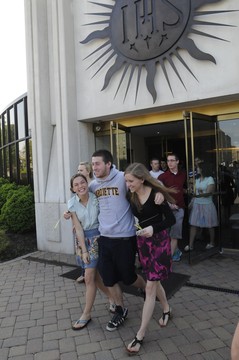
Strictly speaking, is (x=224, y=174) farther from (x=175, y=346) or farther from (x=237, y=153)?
(x=175, y=346)

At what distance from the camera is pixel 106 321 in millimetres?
3613

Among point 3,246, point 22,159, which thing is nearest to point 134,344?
point 3,246

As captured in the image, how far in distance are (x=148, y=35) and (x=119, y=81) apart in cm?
94

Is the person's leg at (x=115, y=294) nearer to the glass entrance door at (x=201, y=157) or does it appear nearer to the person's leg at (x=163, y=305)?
the person's leg at (x=163, y=305)

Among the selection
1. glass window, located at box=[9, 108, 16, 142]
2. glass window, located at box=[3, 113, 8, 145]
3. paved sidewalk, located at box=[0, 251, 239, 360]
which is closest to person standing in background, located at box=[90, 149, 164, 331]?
paved sidewalk, located at box=[0, 251, 239, 360]

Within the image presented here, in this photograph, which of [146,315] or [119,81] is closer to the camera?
[146,315]

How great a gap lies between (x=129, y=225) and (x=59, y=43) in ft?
15.6

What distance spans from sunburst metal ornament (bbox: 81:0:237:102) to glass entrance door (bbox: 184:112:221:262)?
0.77 meters

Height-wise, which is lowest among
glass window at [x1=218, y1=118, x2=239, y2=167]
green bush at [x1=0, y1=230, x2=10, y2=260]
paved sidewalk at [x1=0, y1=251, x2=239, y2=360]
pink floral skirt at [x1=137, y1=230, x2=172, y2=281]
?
paved sidewalk at [x1=0, y1=251, x2=239, y2=360]

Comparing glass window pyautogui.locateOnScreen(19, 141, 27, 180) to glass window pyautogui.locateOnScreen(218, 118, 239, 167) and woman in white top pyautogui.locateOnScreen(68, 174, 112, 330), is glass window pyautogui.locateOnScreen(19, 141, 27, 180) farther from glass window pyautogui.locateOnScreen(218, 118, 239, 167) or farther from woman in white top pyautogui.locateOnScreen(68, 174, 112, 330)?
woman in white top pyautogui.locateOnScreen(68, 174, 112, 330)

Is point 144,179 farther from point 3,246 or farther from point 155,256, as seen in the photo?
point 3,246

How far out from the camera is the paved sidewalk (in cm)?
302

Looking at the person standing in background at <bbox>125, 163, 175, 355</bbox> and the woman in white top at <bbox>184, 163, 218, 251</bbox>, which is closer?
the person standing in background at <bbox>125, 163, 175, 355</bbox>

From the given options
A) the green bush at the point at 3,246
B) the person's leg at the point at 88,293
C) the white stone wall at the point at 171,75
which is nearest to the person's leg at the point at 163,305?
the person's leg at the point at 88,293
